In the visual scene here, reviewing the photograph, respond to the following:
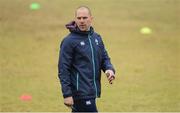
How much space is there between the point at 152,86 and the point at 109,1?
401 inches

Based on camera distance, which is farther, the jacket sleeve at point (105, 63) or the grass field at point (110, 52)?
the grass field at point (110, 52)

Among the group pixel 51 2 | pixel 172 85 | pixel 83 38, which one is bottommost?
pixel 172 85

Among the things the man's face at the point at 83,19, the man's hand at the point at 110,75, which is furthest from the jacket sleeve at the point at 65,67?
the man's hand at the point at 110,75

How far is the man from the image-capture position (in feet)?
18.1

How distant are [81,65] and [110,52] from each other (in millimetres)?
7446

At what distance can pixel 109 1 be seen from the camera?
773 inches

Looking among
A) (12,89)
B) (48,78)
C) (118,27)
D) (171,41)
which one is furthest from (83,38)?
(118,27)

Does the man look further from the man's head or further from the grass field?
the grass field

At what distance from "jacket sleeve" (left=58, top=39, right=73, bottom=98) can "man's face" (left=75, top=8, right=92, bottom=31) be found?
201mm

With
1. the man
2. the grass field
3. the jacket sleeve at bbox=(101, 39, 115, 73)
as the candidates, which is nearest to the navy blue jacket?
the man

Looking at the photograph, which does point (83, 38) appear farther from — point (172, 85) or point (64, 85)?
point (172, 85)

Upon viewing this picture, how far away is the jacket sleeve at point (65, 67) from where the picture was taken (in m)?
5.40

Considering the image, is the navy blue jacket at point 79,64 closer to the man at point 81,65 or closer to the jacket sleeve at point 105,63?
the man at point 81,65

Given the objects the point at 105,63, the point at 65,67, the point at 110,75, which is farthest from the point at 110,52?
the point at 65,67
